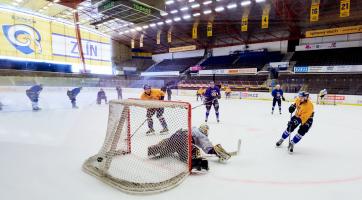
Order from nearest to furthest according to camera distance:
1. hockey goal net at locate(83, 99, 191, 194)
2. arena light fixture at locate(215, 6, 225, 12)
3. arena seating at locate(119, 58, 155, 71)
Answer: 1. hockey goal net at locate(83, 99, 191, 194)
2. arena light fixture at locate(215, 6, 225, 12)
3. arena seating at locate(119, 58, 155, 71)

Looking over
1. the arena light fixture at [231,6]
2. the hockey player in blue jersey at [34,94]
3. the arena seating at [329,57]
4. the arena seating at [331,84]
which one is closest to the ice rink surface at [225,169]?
the hockey player in blue jersey at [34,94]

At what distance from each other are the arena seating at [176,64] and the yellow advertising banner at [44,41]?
649cm

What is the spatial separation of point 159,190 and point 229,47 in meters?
24.8

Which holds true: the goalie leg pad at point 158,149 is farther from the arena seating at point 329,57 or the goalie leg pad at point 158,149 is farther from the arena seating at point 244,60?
the arena seating at point 244,60

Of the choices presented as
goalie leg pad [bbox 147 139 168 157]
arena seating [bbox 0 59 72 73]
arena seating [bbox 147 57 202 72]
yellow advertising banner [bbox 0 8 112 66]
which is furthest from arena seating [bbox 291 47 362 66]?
arena seating [bbox 0 59 72 73]

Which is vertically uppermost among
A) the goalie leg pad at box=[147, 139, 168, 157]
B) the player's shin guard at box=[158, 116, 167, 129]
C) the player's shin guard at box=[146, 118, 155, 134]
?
the player's shin guard at box=[158, 116, 167, 129]

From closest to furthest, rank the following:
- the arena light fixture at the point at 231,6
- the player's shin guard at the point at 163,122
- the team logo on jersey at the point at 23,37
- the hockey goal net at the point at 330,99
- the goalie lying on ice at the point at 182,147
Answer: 1. the goalie lying on ice at the point at 182,147
2. the player's shin guard at the point at 163,122
3. the hockey goal net at the point at 330,99
4. the arena light fixture at the point at 231,6
5. the team logo on jersey at the point at 23,37

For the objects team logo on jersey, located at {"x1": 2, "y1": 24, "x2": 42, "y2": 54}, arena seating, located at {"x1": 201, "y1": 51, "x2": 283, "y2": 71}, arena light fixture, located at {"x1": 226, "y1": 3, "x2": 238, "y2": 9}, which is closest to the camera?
arena light fixture, located at {"x1": 226, "y1": 3, "x2": 238, "y2": 9}

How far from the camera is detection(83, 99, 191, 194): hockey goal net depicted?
2756mm

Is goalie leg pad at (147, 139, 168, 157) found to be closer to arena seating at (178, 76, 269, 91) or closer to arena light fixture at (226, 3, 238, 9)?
arena light fixture at (226, 3, 238, 9)

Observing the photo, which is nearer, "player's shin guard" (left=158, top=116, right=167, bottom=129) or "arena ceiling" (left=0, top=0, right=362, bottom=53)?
"player's shin guard" (left=158, top=116, right=167, bottom=129)

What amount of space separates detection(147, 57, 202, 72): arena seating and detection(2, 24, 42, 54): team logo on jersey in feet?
43.5

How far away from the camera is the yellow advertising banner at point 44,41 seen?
1744 cm

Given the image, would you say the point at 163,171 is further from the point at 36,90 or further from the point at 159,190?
the point at 36,90
